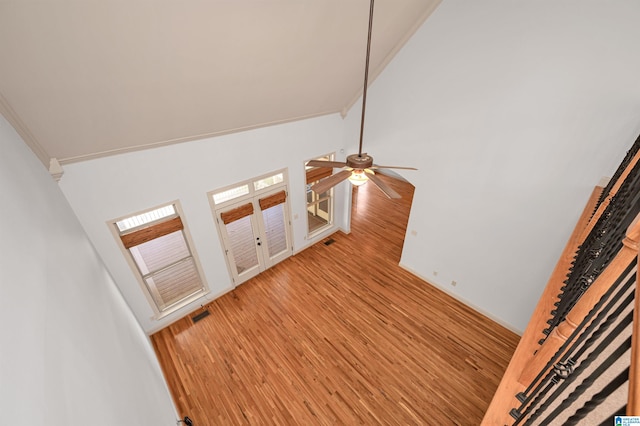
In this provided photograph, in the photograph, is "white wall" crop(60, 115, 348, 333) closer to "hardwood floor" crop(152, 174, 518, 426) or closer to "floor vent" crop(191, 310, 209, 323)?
"floor vent" crop(191, 310, 209, 323)

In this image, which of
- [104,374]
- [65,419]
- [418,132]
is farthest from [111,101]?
[418,132]

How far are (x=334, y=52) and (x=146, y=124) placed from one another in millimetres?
2767

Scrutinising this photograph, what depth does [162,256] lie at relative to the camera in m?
7.09

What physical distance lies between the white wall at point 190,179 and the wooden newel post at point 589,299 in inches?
184

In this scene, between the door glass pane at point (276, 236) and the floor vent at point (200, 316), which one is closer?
the floor vent at point (200, 316)

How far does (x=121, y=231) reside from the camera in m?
3.89

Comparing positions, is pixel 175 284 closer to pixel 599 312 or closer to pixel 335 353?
pixel 335 353

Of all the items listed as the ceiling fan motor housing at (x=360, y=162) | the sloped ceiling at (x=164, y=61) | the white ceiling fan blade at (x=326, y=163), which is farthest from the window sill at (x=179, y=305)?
the ceiling fan motor housing at (x=360, y=162)

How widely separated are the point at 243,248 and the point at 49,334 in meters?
5.52

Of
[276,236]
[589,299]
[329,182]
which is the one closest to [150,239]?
[276,236]

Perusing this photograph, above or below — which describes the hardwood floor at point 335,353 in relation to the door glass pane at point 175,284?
below

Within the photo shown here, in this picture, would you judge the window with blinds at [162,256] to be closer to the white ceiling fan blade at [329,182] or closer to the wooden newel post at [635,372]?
the white ceiling fan blade at [329,182]

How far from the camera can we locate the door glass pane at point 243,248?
6129 millimetres

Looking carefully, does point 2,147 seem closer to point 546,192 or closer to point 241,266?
point 241,266
